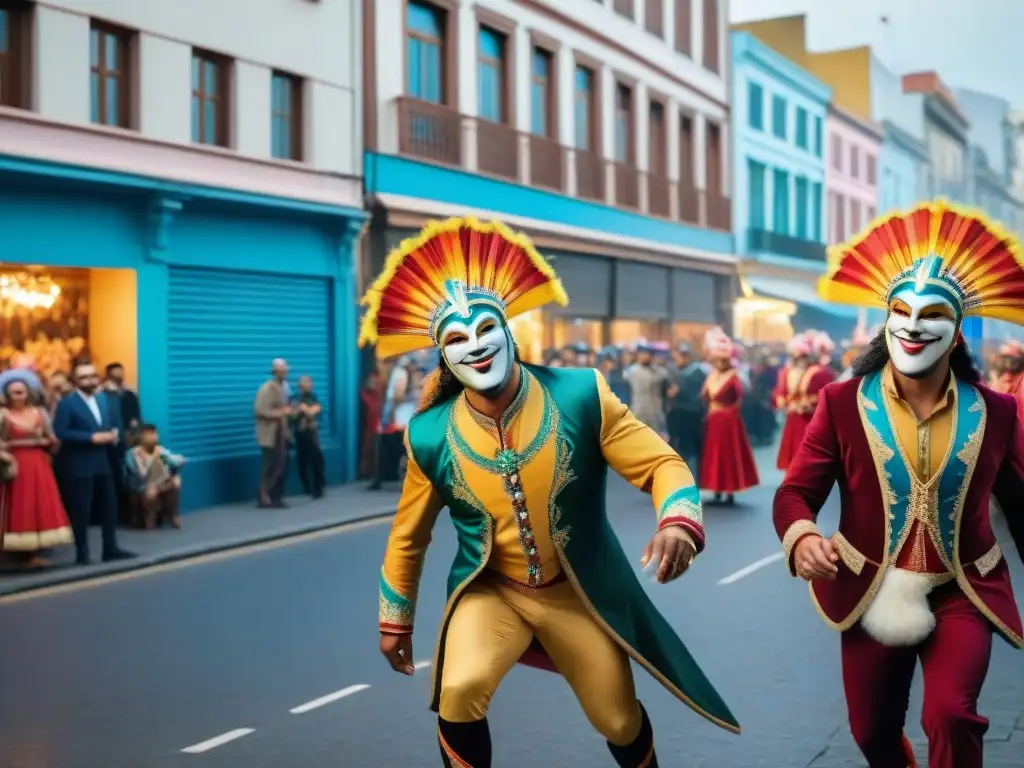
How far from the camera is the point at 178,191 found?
18.1 metres

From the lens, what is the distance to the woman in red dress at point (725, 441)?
59.4 feet

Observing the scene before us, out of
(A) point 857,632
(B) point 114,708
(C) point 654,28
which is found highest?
(C) point 654,28

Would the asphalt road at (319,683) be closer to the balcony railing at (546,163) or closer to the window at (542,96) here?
the balcony railing at (546,163)

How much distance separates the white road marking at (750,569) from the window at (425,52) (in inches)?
493

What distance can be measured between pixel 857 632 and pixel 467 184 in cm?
2084

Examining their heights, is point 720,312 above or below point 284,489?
above

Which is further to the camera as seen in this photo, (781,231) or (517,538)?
(781,231)

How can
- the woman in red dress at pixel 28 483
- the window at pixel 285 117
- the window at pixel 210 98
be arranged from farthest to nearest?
the window at pixel 285 117 < the window at pixel 210 98 < the woman in red dress at pixel 28 483

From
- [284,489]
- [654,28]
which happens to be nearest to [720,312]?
[654,28]

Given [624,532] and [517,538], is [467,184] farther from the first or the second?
[517,538]

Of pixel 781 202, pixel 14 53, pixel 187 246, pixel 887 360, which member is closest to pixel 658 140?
pixel 781 202

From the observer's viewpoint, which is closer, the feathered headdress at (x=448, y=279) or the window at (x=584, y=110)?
the feathered headdress at (x=448, y=279)

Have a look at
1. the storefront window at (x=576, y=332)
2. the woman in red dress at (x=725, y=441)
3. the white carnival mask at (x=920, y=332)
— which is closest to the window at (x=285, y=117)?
the woman in red dress at (x=725, y=441)

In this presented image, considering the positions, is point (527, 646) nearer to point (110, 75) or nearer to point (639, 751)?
point (639, 751)
